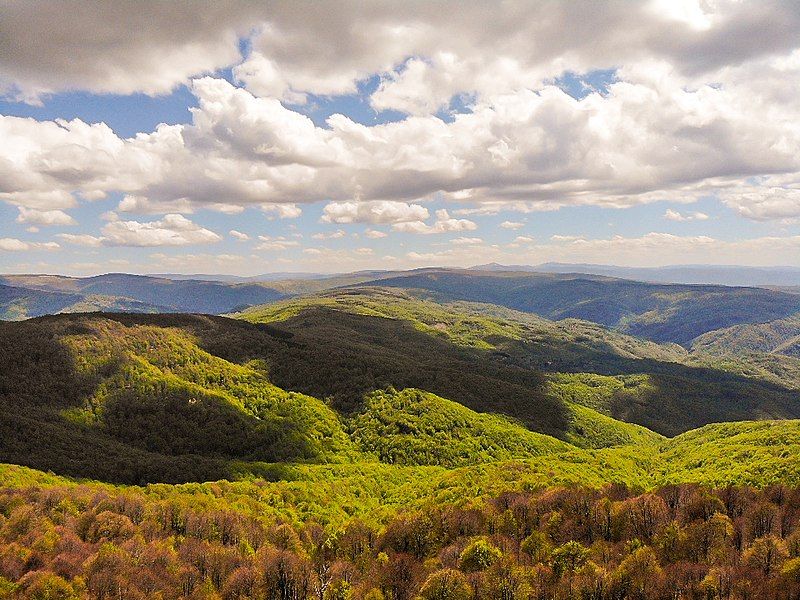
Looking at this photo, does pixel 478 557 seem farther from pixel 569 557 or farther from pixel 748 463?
pixel 748 463

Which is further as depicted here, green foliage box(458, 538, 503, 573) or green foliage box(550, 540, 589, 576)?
green foliage box(458, 538, 503, 573)

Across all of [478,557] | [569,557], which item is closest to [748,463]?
[569,557]

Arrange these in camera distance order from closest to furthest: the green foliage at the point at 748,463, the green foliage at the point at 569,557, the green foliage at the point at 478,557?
the green foliage at the point at 569,557, the green foliage at the point at 478,557, the green foliage at the point at 748,463

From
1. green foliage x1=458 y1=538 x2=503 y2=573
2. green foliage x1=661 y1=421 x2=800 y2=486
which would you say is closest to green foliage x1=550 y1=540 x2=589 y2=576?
green foliage x1=458 y1=538 x2=503 y2=573

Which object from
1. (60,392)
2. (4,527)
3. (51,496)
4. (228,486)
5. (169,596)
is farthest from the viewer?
(60,392)

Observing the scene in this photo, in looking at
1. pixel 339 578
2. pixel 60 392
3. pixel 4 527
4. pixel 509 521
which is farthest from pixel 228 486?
pixel 60 392

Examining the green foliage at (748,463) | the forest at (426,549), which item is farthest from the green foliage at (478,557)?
the green foliage at (748,463)

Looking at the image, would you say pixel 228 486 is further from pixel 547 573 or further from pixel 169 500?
pixel 547 573

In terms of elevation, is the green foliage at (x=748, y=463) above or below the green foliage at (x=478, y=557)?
below

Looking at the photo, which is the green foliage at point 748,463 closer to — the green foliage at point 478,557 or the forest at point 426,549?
the forest at point 426,549

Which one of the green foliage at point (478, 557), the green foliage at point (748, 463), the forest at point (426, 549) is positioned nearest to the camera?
the forest at point (426, 549)

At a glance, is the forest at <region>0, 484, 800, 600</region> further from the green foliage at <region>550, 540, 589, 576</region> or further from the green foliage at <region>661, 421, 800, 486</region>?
the green foliage at <region>661, 421, 800, 486</region>
